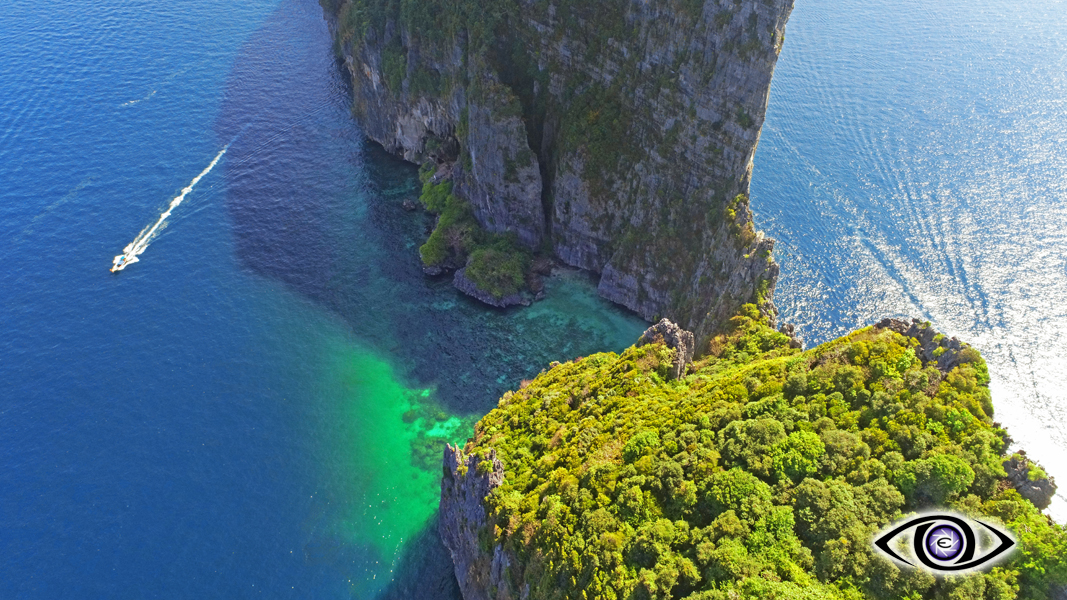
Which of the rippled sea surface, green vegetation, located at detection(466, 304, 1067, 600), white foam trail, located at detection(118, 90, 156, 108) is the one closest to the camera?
green vegetation, located at detection(466, 304, 1067, 600)

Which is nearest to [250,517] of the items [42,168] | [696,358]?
[696,358]

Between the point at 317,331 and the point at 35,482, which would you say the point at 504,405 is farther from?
the point at 35,482

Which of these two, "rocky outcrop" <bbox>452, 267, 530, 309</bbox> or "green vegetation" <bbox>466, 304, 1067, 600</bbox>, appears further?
"rocky outcrop" <bbox>452, 267, 530, 309</bbox>

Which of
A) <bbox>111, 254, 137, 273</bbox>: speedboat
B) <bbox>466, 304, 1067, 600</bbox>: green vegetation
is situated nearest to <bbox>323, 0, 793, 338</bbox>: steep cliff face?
<bbox>466, 304, 1067, 600</bbox>: green vegetation

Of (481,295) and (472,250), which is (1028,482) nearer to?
(481,295)

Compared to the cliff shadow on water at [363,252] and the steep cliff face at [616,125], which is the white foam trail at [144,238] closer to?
the cliff shadow on water at [363,252]

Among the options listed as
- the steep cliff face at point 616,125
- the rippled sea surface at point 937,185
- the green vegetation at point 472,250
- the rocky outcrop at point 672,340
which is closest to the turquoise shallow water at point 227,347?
the green vegetation at point 472,250

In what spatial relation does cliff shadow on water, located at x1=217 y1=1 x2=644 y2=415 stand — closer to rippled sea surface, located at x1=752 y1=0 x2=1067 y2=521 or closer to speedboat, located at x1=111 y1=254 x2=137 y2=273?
speedboat, located at x1=111 y1=254 x2=137 y2=273
